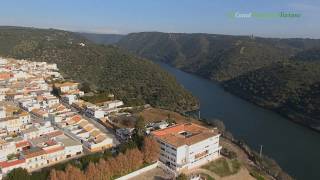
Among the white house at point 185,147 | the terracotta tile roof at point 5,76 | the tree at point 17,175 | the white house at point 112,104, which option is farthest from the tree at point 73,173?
the terracotta tile roof at point 5,76

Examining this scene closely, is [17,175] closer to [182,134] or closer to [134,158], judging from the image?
[134,158]

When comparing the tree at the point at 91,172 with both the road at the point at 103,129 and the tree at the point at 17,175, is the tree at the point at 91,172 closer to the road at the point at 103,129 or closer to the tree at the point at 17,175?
the tree at the point at 17,175

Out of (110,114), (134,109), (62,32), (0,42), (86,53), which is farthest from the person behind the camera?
(62,32)

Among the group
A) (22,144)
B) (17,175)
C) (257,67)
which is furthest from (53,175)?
(257,67)

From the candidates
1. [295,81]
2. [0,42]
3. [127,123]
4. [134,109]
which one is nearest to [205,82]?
[295,81]

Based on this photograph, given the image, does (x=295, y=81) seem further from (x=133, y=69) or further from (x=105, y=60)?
(x=105, y=60)

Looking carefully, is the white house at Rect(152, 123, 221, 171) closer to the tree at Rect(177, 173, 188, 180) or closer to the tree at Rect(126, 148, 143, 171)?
the tree at Rect(177, 173, 188, 180)

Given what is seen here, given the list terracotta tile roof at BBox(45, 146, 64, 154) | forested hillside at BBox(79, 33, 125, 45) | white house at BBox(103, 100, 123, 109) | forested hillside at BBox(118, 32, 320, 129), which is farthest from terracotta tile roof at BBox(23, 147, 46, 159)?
forested hillside at BBox(79, 33, 125, 45)
